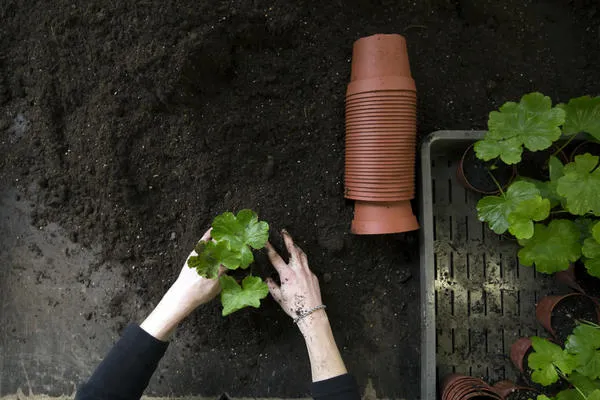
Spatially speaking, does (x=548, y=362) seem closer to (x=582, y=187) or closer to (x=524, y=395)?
(x=524, y=395)

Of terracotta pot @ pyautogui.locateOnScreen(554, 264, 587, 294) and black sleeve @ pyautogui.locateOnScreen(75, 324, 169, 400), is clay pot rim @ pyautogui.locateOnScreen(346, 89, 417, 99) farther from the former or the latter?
black sleeve @ pyautogui.locateOnScreen(75, 324, 169, 400)

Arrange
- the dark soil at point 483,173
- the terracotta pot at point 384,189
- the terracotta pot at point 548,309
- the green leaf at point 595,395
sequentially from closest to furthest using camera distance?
the green leaf at point 595,395, the terracotta pot at point 384,189, the terracotta pot at point 548,309, the dark soil at point 483,173

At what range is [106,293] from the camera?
2129 mm

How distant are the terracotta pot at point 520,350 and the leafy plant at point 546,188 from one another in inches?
13.2

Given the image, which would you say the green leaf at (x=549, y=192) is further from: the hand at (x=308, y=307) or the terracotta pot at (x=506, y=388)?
the hand at (x=308, y=307)

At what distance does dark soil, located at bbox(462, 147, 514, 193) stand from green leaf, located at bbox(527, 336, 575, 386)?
25.8 inches

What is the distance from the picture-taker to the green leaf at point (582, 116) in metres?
1.73

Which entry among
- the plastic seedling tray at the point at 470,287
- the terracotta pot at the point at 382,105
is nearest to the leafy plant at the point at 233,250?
the terracotta pot at the point at 382,105

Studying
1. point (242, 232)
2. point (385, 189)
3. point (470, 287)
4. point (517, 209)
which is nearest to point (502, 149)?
point (517, 209)

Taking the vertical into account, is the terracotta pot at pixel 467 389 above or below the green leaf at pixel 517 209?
below

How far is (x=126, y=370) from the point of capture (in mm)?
1678

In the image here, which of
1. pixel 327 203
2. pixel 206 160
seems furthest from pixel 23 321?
pixel 327 203

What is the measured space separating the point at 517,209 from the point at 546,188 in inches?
9.9

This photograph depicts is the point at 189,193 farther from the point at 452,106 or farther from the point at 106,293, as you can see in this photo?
the point at 452,106
